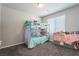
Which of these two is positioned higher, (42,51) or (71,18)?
(71,18)

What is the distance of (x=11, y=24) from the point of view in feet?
5.13

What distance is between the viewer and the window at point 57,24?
127cm

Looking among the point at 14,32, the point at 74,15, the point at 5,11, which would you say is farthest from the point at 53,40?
the point at 5,11

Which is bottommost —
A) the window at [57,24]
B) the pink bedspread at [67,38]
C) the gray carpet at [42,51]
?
the gray carpet at [42,51]

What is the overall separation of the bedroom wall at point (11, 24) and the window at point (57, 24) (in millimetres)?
581

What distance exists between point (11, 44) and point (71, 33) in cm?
149

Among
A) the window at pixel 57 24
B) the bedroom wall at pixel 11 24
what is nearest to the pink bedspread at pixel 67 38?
the window at pixel 57 24

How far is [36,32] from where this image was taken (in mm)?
1594

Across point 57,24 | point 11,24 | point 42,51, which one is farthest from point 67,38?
point 11,24

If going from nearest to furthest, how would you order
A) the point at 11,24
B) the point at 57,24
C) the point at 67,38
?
the point at 57,24 → the point at 67,38 → the point at 11,24

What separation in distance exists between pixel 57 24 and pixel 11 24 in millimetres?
1124

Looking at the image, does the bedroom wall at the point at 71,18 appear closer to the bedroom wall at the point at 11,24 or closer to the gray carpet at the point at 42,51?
the gray carpet at the point at 42,51

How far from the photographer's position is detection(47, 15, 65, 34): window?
4.16ft

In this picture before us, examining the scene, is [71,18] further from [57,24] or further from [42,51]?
[42,51]
